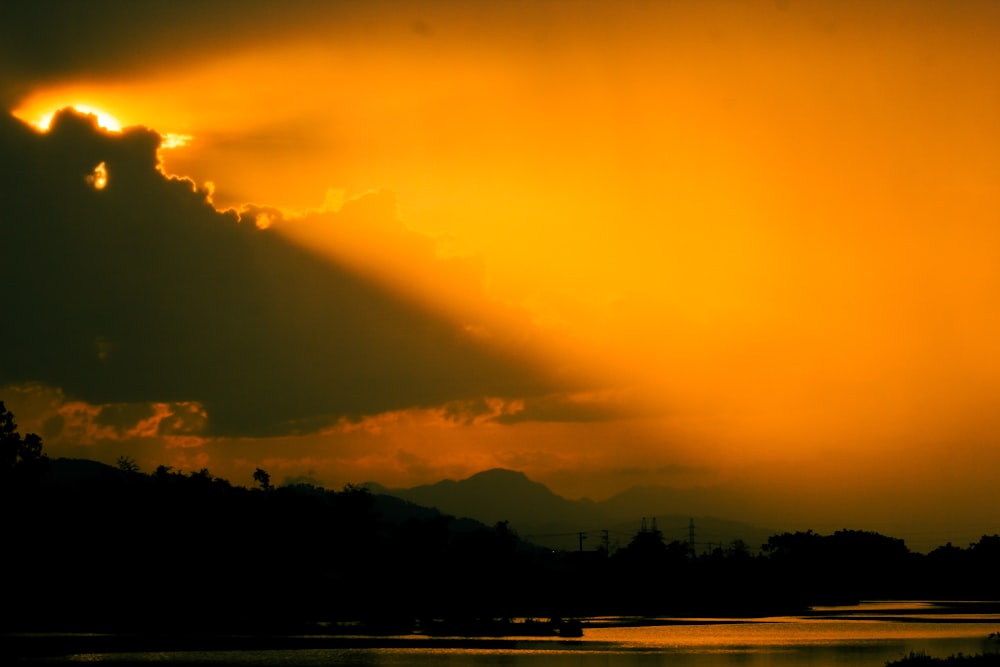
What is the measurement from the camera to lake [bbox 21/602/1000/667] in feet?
283

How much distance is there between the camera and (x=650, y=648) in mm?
102938

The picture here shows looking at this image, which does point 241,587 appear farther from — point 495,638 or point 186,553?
point 495,638

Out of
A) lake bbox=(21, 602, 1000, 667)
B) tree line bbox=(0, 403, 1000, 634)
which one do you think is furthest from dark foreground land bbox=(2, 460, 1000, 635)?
lake bbox=(21, 602, 1000, 667)

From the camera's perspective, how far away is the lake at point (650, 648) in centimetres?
8625

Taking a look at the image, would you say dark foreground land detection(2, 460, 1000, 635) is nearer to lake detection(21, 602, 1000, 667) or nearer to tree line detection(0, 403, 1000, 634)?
tree line detection(0, 403, 1000, 634)

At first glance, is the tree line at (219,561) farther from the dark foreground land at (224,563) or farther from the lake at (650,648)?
the lake at (650,648)

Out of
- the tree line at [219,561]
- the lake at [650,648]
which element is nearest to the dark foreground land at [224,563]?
the tree line at [219,561]

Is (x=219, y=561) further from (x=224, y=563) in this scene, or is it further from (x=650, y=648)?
(x=650, y=648)

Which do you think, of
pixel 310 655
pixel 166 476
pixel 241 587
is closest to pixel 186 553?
pixel 241 587

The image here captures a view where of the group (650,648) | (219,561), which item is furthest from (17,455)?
(650,648)

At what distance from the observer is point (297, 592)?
13200cm

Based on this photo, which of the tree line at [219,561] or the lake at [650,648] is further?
the tree line at [219,561]

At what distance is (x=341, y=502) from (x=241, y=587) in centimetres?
2844

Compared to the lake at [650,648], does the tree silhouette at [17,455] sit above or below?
above
